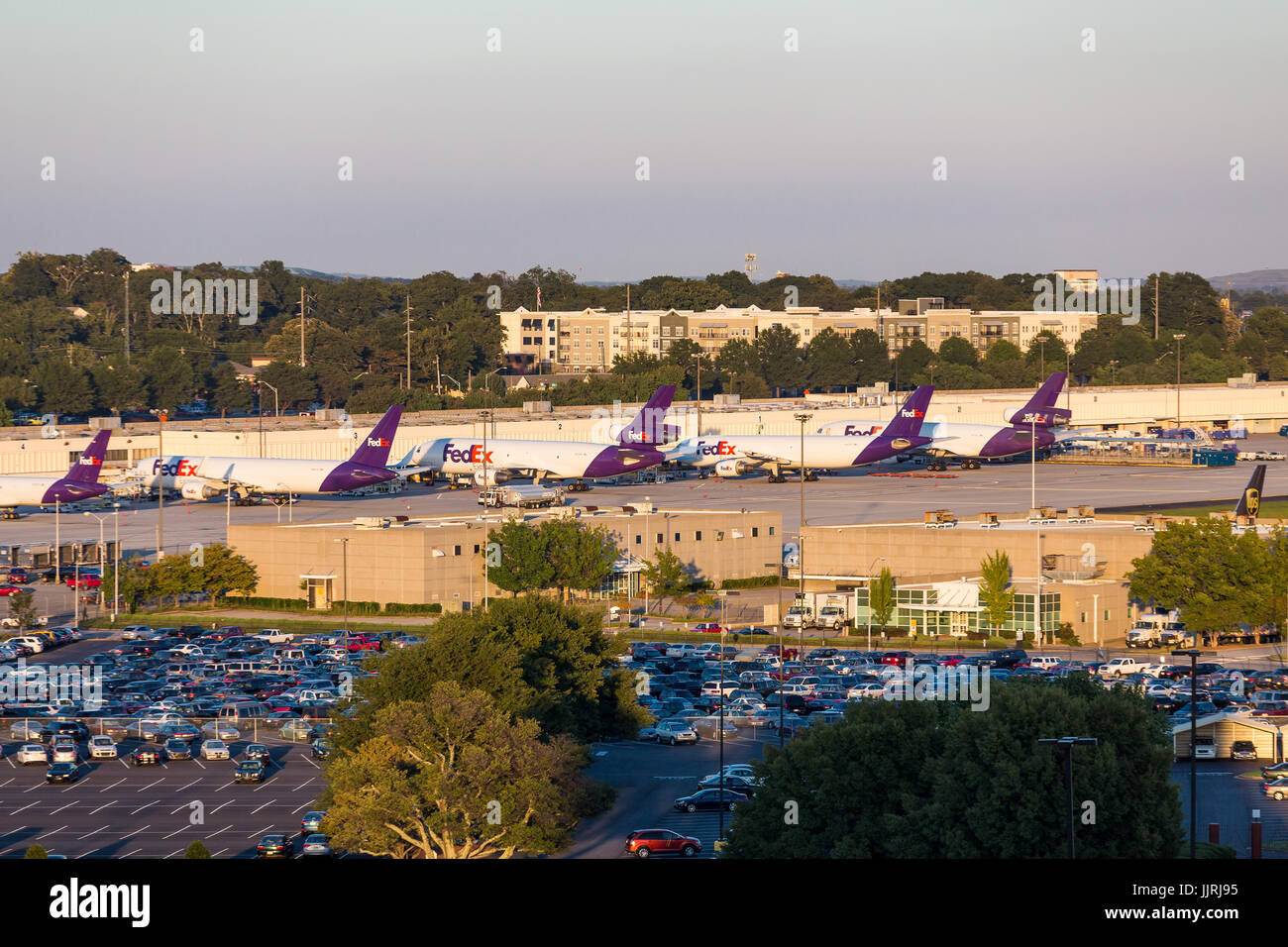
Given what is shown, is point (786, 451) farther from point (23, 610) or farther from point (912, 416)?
point (23, 610)

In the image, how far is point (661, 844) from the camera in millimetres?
34688

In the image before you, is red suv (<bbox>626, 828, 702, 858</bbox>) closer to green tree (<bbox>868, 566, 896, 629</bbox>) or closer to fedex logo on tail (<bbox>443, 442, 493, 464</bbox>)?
green tree (<bbox>868, 566, 896, 629</bbox>)

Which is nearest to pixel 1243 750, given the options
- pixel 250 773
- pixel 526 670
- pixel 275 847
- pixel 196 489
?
pixel 526 670

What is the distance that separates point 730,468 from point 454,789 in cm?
8906

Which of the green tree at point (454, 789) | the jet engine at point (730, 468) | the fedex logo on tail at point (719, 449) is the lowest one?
the green tree at point (454, 789)

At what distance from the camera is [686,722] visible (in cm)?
4847

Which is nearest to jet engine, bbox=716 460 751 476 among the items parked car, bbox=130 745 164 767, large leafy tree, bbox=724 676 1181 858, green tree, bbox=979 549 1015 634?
green tree, bbox=979 549 1015 634

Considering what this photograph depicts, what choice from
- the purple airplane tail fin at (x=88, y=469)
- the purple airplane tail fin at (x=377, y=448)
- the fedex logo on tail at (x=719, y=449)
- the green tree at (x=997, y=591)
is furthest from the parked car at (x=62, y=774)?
the fedex logo on tail at (x=719, y=449)

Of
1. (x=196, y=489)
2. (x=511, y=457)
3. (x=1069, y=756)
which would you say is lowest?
(x=1069, y=756)

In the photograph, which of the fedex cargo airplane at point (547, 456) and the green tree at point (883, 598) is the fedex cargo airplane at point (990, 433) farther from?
the green tree at point (883, 598)

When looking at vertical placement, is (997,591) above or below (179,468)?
below

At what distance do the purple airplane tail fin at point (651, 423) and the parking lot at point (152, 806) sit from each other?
7260cm

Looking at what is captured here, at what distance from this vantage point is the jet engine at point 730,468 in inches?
4771

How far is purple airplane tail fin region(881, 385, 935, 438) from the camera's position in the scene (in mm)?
124000
